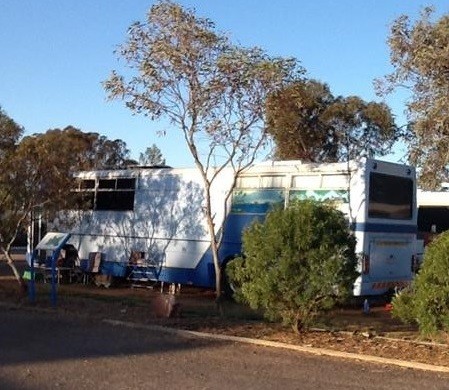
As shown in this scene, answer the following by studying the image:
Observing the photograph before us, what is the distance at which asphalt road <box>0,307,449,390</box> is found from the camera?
8.98m

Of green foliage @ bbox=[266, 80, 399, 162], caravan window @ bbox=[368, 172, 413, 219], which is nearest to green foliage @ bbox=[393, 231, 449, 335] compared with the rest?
caravan window @ bbox=[368, 172, 413, 219]

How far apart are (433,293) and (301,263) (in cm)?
197

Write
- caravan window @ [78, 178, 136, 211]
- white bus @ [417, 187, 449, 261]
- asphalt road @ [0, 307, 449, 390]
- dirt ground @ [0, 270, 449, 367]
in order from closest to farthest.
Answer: asphalt road @ [0, 307, 449, 390], dirt ground @ [0, 270, 449, 367], caravan window @ [78, 178, 136, 211], white bus @ [417, 187, 449, 261]

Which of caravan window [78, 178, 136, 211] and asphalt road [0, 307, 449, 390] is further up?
caravan window [78, 178, 136, 211]

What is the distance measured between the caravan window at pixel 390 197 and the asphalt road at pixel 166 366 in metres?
6.20

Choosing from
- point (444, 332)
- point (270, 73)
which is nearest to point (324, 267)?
point (444, 332)

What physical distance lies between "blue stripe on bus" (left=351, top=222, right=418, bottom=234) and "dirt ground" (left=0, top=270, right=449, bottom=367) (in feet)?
5.35

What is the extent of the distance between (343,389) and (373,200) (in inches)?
330

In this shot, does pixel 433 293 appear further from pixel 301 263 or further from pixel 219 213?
pixel 219 213

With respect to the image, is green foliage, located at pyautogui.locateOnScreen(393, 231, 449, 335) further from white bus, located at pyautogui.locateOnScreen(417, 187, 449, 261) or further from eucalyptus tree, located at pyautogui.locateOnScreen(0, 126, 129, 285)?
white bus, located at pyautogui.locateOnScreen(417, 187, 449, 261)

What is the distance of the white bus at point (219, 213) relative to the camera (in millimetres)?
16719

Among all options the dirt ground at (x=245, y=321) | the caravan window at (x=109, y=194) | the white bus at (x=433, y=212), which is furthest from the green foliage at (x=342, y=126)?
the dirt ground at (x=245, y=321)

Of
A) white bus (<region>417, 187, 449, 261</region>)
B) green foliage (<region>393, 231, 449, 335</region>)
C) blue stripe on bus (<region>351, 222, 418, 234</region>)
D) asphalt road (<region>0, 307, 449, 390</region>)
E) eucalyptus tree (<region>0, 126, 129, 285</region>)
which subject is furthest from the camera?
white bus (<region>417, 187, 449, 261</region>)

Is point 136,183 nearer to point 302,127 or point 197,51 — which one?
point 197,51
